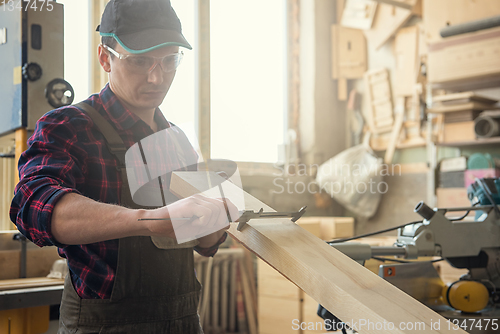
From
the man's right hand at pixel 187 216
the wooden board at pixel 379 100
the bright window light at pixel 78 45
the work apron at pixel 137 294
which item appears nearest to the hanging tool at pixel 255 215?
the man's right hand at pixel 187 216

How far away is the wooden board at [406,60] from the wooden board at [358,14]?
15.5 inches

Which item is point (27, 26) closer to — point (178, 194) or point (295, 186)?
point (178, 194)

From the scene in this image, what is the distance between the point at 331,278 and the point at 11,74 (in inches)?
64.5

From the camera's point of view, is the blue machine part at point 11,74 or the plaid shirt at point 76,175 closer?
Answer: the plaid shirt at point 76,175

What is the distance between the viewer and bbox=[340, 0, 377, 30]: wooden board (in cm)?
518

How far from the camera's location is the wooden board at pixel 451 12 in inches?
136

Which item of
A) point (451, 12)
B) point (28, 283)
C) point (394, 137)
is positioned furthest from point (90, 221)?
point (394, 137)

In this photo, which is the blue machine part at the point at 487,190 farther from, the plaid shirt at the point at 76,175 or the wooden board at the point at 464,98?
the wooden board at the point at 464,98

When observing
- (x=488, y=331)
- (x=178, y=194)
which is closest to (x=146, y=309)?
(x=178, y=194)

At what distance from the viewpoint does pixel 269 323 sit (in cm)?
356

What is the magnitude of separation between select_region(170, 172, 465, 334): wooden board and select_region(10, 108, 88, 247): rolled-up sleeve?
273mm

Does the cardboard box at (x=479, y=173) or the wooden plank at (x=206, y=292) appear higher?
the cardboard box at (x=479, y=173)

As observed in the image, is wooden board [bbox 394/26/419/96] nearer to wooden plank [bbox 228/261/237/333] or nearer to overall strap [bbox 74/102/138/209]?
wooden plank [bbox 228/261/237/333]

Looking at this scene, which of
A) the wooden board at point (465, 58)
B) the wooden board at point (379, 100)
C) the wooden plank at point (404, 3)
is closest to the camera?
the wooden board at point (465, 58)
